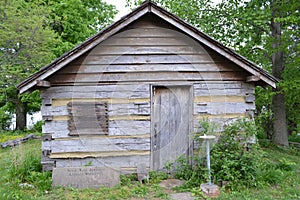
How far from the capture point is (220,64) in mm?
7031

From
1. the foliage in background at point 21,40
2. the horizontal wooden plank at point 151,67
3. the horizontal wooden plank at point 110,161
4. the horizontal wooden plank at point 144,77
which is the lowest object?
the horizontal wooden plank at point 110,161

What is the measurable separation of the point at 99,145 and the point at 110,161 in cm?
55

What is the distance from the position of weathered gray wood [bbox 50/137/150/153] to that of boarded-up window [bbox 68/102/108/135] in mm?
251

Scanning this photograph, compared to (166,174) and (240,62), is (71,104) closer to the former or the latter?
(166,174)

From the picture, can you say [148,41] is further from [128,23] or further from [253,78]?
[253,78]

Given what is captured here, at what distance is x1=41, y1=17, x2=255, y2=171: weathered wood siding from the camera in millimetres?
6828

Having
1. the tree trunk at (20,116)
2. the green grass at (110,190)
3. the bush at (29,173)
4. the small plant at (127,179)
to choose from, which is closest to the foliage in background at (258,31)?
the green grass at (110,190)

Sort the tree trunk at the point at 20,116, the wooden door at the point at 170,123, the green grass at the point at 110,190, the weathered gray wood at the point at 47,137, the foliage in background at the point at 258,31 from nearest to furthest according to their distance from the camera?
the green grass at the point at 110,190 → the weathered gray wood at the point at 47,137 → the wooden door at the point at 170,123 → the foliage in background at the point at 258,31 → the tree trunk at the point at 20,116

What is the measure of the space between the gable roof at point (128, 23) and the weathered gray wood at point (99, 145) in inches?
69.6

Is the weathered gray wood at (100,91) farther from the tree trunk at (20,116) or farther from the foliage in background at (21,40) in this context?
the tree trunk at (20,116)

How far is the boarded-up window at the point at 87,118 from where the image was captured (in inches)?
269

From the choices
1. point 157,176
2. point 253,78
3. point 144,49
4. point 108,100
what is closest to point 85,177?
point 157,176

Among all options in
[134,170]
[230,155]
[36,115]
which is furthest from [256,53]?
[36,115]

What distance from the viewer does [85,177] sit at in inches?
245
